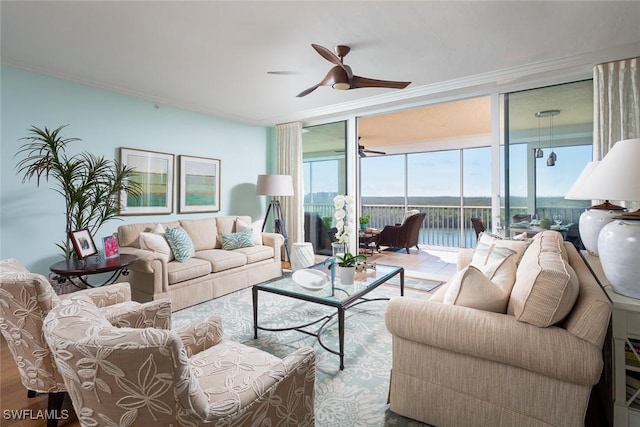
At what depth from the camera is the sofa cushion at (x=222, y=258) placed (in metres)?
3.68

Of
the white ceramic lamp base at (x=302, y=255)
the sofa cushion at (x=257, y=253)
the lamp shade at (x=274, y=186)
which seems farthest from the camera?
the lamp shade at (x=274, y=186)

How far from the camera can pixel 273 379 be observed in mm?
1098

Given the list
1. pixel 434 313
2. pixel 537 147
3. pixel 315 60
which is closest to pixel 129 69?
pixel 315 60

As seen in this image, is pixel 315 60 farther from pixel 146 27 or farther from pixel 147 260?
pixel 147 260

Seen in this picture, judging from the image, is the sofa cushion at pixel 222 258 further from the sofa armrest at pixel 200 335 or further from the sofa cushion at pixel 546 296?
the sofa cushion at pixel 546 296

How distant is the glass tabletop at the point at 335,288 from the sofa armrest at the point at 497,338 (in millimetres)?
696

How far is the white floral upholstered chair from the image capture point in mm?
1420

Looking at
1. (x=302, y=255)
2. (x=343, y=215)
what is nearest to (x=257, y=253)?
(x=302, y=255)

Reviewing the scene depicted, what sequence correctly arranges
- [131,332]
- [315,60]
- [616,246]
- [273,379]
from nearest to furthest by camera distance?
[131,332], [273,379], [616,246], [315,60]

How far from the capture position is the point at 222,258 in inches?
148

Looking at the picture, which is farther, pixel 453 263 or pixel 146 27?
pixel 453 263

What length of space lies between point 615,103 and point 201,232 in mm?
4734

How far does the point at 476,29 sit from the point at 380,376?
2.75 m

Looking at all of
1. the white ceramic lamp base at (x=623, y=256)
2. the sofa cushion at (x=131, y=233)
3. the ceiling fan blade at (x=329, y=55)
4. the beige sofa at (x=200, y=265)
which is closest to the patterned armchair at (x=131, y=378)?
the white ceramic lamp base at (x=623, y=256)
